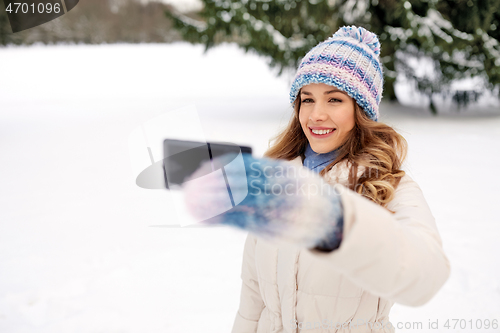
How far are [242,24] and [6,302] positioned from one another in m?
5.99

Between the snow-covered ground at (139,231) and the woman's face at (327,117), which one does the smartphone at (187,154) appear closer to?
the snow-covered ground at (139,231)

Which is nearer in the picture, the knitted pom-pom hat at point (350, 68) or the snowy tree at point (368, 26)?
the knitted pom-pom hat at point (350, 68)

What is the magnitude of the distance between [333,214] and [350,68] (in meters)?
0.90

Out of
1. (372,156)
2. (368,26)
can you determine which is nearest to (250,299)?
(372,156)

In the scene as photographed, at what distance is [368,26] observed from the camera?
7.76 meters

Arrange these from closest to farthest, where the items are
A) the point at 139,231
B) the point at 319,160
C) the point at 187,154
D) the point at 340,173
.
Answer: the point at 187,154, the point at 340,173, the point at 319,160, the point at 139,231

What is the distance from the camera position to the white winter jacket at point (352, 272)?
594 millimetres

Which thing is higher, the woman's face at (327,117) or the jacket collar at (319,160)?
the woman's face at (327,117)

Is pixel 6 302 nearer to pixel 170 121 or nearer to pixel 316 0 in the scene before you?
pixel 170 121

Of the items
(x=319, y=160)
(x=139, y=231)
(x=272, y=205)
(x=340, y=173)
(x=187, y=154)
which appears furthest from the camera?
(x=139, y=231)

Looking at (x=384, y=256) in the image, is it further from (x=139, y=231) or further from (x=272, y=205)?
(x=139, y=231)

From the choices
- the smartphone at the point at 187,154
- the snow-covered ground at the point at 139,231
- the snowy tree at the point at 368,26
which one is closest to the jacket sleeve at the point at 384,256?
the smartphone at the point at 187,154

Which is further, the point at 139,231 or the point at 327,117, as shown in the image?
the point at 139,231

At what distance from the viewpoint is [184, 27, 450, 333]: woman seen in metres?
0.57
